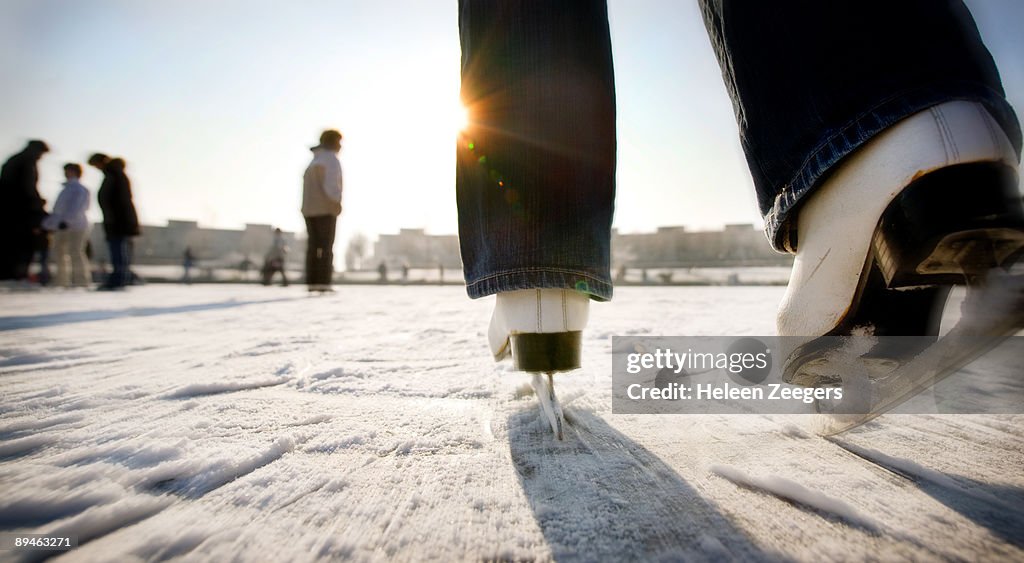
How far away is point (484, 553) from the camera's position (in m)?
0.35

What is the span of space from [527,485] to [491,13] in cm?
77

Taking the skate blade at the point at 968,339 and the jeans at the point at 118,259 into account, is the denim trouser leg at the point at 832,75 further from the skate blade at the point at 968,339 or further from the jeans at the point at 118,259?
the jeans at the point at 118,259

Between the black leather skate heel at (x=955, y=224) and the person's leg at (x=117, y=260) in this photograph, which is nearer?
the black leather skate heel at (x=955, y=224)

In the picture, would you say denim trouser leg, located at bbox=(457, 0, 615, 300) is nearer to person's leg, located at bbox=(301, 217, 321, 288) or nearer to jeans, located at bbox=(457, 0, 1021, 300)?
jeans, located at bbox=(457, 0, 1021, 300)

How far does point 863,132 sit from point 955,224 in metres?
0.15

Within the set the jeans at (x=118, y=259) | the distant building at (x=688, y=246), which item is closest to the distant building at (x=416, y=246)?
the distant building at (x=688, y=246)

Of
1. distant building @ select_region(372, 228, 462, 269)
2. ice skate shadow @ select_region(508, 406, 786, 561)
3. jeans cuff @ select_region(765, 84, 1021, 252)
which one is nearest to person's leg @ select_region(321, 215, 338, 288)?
ice skate shadow @ select_region(508, 406, 786, 561)

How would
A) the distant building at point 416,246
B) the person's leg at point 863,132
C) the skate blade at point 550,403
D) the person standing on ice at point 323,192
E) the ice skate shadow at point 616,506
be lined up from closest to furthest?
the ice skate shadow at point 616,506 < the person's leg at point 863,132 < the skate blade at point 550,403 < the person standing on ice at point 323,192 < the distant building at point 416,246

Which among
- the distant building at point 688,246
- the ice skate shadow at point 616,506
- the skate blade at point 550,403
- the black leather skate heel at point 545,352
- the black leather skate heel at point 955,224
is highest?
the distant building at point 688,246

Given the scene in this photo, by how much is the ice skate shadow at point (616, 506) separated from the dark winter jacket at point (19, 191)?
666 centimetres

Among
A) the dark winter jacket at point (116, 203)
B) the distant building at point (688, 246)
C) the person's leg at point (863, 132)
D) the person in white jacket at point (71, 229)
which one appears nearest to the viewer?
the person's leg at point (863, 132)

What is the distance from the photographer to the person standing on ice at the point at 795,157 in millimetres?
458

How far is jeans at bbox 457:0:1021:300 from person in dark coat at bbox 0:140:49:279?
252 inches

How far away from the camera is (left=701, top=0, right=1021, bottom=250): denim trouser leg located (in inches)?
19.1
